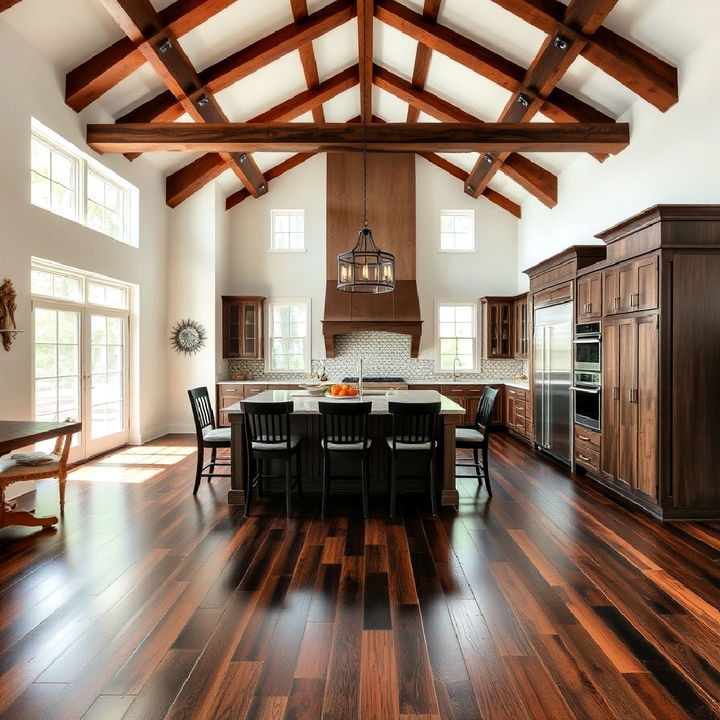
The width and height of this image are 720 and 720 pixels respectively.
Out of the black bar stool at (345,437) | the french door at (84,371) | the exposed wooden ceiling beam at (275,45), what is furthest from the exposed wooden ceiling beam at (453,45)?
the french door at (84,371)

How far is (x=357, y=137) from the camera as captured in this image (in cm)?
566

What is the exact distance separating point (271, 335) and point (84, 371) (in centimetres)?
345

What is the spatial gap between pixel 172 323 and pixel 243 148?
3.39m

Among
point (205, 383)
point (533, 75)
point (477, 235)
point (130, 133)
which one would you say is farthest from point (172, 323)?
point (533, 75)

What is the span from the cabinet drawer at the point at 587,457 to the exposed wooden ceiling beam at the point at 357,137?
134 inches

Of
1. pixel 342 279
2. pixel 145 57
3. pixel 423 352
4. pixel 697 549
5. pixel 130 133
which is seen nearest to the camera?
pixel 697 549

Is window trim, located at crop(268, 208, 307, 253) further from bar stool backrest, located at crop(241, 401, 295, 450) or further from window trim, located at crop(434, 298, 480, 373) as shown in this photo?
bar stool backrest, located at crop(241, 401, 295, 450)

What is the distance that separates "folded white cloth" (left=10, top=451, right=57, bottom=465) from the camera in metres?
3.68

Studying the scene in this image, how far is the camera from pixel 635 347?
13.5 ft

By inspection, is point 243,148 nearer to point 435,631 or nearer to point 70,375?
point 70,375

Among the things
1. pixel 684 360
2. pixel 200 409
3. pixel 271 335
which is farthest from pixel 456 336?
pixel 200 409

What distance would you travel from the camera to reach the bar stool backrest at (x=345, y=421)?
3.74 meters

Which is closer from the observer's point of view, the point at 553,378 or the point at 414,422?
the point at 414,422

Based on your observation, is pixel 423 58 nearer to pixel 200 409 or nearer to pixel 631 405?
pixel 631 405
